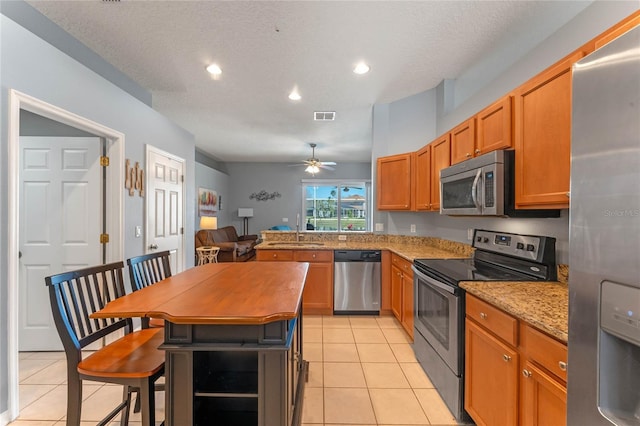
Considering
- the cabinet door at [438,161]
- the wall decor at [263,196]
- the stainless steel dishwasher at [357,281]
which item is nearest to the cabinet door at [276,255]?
the stainless steel dishwasher at [357,281]

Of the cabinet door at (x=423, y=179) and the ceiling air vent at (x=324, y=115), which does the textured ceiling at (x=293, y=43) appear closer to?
the ceiling air vent at (x=324, y=115)

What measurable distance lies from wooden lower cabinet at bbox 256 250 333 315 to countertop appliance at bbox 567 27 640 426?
2.80 meters

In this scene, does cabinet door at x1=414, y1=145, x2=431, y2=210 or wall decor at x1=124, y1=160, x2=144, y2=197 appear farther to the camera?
cabinet door at x1=414, y1=145, x2=431, y2=210

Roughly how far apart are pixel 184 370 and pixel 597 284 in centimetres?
146

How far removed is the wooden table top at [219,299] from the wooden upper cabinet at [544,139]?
1.44 metres

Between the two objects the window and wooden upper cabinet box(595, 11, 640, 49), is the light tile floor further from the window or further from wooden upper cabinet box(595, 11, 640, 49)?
the window

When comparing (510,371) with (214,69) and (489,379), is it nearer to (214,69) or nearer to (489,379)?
(489,379)

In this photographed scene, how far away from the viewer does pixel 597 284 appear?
2.51ft

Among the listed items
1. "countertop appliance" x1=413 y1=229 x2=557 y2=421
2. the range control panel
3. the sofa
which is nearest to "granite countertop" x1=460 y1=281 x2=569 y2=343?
"countertop appliance" x1=413 y1=229 x2=557 y2=421

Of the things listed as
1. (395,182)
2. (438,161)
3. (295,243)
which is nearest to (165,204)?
(295,243)

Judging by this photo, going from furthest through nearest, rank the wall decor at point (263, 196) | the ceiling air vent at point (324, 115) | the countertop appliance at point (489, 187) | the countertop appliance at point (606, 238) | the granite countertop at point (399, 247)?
the wall decor at point (263, 196) → the ceiling air vent at point (324, 115) → the granite countertop at point (399, 247) → the countertop appliance at point (489, 187) → the countertop appliance at point (606, 238)

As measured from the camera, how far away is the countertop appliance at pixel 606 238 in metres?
0.68

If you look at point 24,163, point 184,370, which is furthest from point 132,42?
point 184,370

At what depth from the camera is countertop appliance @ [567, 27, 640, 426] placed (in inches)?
27.0
